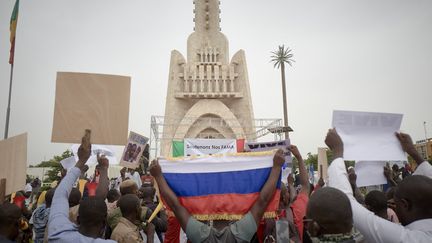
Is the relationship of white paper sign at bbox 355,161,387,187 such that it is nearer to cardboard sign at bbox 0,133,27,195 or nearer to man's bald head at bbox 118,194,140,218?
man's bald head at bbox 118,194,140,218

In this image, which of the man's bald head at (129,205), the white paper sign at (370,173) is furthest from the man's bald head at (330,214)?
the man's bald head at (129,205)

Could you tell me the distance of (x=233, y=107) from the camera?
3312 centimetres

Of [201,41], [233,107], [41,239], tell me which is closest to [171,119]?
[233,107]

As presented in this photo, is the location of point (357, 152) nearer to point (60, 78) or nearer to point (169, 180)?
point (169, 180)

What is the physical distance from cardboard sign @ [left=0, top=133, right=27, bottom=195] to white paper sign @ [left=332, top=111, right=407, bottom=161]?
3421 mm

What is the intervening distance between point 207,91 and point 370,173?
29388mm

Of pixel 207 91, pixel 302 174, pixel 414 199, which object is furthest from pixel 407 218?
pixel 207 91

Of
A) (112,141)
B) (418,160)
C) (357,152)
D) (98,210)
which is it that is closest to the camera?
(98,210)

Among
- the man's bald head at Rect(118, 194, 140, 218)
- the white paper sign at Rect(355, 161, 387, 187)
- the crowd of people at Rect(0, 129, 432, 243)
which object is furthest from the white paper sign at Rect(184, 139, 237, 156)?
the man's bald head at Rect(118, 194, 140, 218)

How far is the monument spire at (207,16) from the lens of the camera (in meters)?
34.8

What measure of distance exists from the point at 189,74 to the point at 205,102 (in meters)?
3.58

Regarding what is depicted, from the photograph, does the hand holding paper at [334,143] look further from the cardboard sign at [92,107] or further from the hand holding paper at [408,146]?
the cardboard sign at [92,107]

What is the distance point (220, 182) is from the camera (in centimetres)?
287

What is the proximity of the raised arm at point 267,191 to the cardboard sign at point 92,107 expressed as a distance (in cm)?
210
